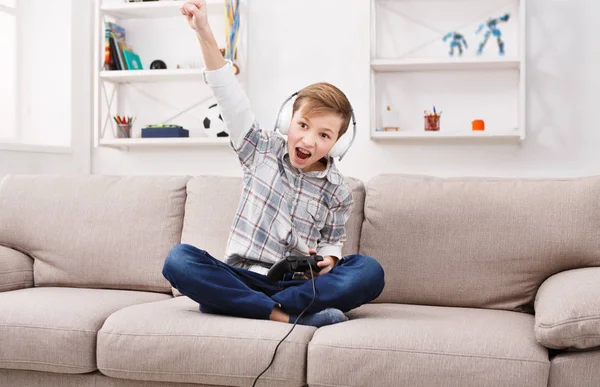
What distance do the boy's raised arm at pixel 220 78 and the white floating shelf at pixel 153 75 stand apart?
50.6 inches

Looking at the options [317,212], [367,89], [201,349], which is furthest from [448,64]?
[201,349]

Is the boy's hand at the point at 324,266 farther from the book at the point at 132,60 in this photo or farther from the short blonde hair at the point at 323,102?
the book at the point at 132,60

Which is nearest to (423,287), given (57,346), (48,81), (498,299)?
(498,299)

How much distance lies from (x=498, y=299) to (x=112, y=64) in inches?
84.7

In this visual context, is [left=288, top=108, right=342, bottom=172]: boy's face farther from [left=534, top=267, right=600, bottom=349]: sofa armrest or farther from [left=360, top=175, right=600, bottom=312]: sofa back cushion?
[left=534, top=267, right=600, bottom=349]: sofa armrest

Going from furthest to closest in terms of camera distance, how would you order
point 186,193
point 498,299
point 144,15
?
point 144,15, point 186,193, point 498,299

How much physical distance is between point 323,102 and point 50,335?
0.95 metres

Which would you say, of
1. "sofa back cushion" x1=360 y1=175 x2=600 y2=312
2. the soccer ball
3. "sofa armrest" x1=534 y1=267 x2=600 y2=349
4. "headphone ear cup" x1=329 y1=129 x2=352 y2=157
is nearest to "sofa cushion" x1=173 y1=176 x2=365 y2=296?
"sofa back cushion" x1=360 y1=175 x2=600 y2=312

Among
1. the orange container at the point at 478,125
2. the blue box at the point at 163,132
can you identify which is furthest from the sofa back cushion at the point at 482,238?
the blue box at the point at 163,132

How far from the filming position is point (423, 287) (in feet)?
6.72

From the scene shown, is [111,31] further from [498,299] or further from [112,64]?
[498,299]

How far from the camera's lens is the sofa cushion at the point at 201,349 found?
1.61m

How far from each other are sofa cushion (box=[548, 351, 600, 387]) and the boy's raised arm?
101cm

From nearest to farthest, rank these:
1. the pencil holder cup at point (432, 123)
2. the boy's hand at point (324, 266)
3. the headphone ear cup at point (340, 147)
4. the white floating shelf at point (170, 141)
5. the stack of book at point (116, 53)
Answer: the boy's hand at point (324, 266) → the headphone ear cup at point (340, 147) → the pencil holder cup at point (432, 123) → the white floating shelf at point (170, 141) → the stack of book at point (116, 53)
